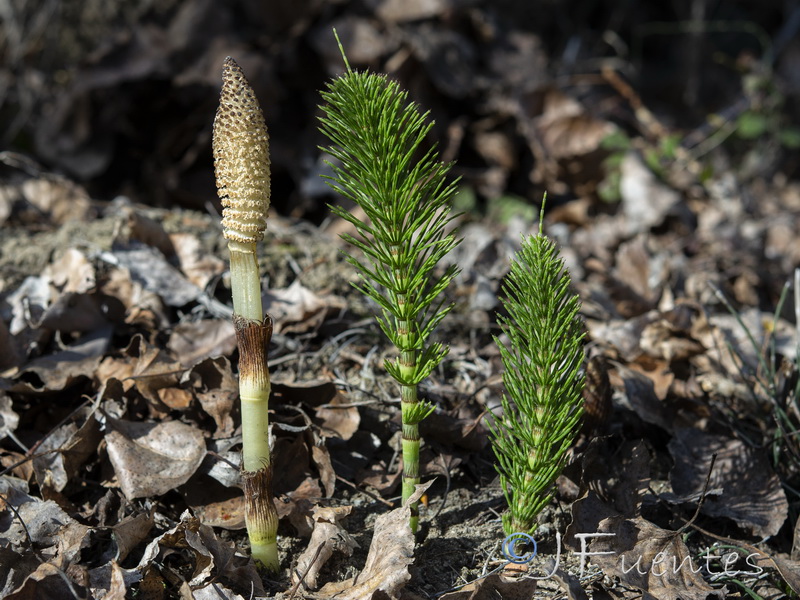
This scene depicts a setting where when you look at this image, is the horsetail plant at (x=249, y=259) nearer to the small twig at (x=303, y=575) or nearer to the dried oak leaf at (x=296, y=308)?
the small twig at (x=303, y=575)

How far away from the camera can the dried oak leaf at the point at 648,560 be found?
1911 mm

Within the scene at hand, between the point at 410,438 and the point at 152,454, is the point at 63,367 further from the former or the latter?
the point at 410,438

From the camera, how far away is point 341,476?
231cm

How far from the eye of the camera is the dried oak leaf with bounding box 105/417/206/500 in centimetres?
208

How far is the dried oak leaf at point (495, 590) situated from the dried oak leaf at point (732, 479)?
2.44ft

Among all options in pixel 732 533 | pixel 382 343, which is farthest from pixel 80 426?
pixel 732 533

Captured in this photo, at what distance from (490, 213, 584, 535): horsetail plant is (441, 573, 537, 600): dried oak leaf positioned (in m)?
0.19

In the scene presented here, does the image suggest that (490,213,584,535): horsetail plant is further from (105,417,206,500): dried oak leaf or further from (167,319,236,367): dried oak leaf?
(167,319,236,367): dried oak leaf

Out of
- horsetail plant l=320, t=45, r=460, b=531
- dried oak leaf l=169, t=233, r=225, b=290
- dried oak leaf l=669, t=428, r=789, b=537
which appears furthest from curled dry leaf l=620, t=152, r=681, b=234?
horsetail plant l=320, t=45, r=460, b=531

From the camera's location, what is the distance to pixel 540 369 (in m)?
1.83

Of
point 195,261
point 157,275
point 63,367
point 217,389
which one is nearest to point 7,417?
point 63,367

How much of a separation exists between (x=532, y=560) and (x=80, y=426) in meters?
1.41

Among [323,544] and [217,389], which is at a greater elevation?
[217,389]

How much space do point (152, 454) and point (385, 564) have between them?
79 centimetres
